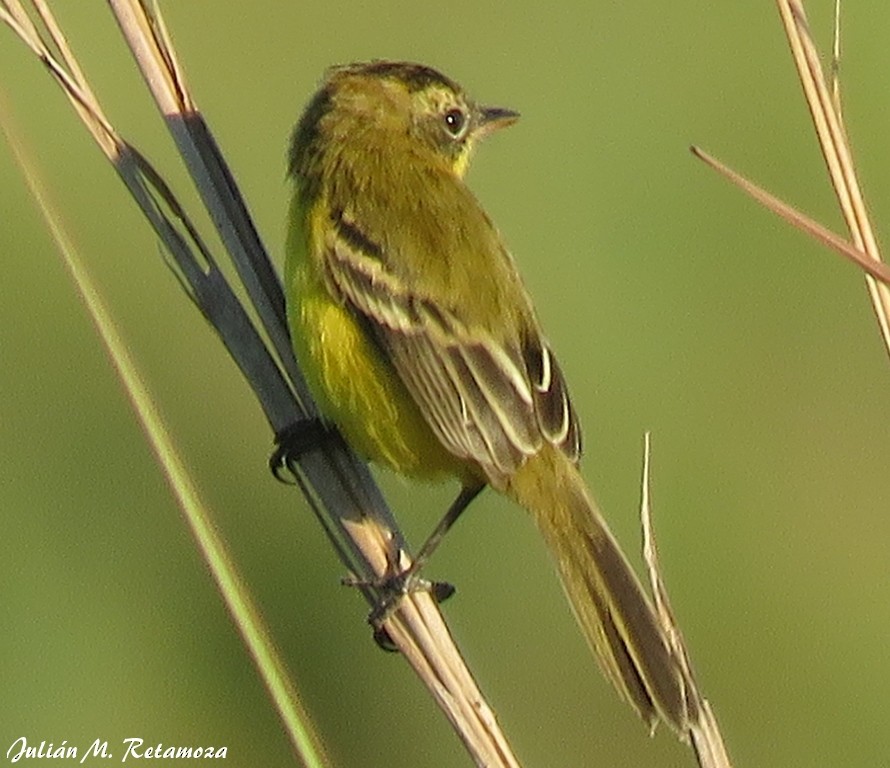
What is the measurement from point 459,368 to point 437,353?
0.19 ft

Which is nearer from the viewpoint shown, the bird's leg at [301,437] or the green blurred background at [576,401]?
the bird's leg at [301,437]

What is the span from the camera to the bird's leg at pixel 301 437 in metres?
3.48

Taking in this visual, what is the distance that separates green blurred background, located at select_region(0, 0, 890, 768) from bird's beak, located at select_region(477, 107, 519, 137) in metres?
1.29

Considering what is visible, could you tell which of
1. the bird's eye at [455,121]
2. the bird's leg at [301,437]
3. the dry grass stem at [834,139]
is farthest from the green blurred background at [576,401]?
the dry grass stem at [834,139]

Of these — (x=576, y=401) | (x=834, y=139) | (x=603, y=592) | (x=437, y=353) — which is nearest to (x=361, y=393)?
(x=437, y=353)

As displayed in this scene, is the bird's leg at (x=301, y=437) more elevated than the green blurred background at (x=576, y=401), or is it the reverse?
the bird's leg at (x=301, y=437)

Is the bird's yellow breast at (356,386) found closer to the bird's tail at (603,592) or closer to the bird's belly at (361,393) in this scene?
the bird's belly at (361,393)

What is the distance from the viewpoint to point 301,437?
11.5 feet

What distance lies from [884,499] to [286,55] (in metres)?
3.07

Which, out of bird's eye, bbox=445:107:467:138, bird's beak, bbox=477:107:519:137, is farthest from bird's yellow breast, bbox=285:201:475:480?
bird's beak, bbox=477:107:519:137

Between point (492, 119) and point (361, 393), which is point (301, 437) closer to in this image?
point (361, 393)

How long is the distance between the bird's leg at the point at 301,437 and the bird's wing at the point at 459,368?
0.69 feet

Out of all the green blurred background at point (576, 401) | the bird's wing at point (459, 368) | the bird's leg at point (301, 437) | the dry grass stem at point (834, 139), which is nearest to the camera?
the dry grass stem at point (834, 139)

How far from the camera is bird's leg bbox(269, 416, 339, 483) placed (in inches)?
137
